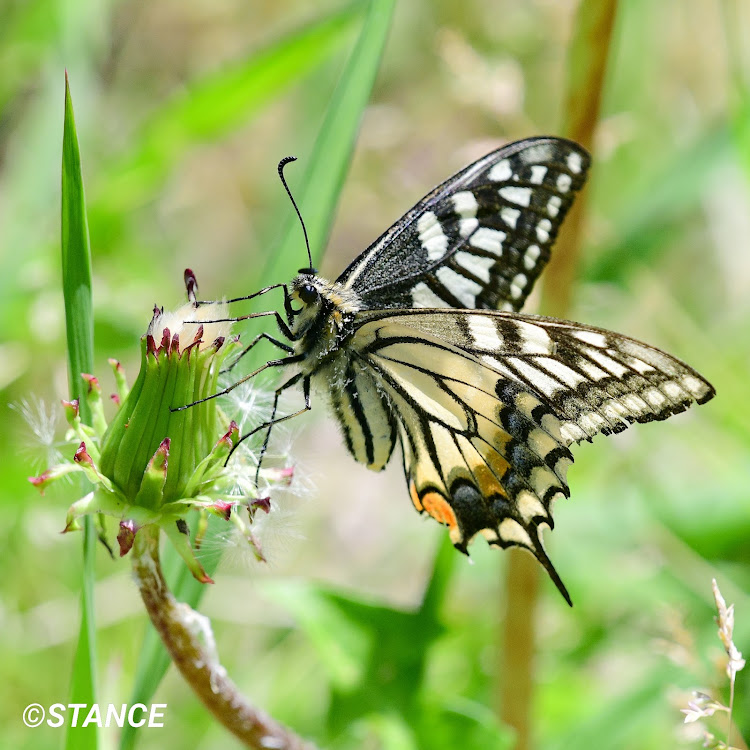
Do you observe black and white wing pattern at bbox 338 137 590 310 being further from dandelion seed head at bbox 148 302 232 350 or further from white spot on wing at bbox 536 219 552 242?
dandelion seed head at bbox 148 302 232 350

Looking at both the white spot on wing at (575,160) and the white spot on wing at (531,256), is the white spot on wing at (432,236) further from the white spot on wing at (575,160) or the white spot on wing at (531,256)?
the white spot on wing at (575,160)

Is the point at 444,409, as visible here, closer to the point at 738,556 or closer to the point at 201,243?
the point at 738,556

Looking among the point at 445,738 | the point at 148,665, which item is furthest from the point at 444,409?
the point at 148,665

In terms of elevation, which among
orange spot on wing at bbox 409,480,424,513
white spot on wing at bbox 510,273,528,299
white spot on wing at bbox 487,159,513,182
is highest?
white spot on wing at bbox 487,159,513,182

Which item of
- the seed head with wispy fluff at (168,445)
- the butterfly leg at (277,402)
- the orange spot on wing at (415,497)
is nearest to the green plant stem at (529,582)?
the orange spot on wing at (415,497)

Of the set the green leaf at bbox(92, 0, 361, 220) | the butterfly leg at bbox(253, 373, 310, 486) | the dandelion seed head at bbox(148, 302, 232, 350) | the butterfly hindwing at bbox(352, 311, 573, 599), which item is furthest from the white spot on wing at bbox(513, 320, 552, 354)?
the green leaf at bbox(92, 0, 361, 220)
